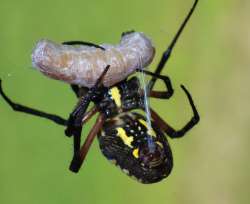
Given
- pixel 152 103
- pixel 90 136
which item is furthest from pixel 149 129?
pixel 152 103

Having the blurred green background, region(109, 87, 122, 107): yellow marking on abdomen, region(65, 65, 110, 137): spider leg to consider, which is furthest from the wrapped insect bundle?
the blurred green background

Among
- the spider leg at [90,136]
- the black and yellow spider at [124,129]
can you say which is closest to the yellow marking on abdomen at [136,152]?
the black and yellow spider at [124,129]

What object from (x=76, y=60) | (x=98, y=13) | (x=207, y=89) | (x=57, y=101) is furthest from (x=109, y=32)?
(x=76, y=60)

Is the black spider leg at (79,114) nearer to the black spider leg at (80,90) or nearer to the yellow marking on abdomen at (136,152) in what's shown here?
the black spider leg at (80,90)

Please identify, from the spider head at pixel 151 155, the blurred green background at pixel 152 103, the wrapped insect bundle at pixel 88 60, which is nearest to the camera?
the wrapped insect bundle at pixel 88 60

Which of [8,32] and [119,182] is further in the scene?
[119,182]

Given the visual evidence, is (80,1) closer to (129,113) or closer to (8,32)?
(8,32)

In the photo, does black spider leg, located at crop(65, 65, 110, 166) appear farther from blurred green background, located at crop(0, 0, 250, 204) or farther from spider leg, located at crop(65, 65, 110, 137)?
blurred green background, located at crop(0, 0, 250, 204)
